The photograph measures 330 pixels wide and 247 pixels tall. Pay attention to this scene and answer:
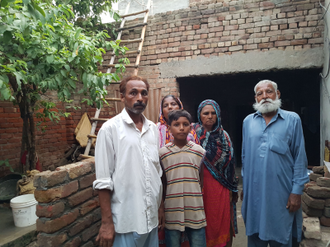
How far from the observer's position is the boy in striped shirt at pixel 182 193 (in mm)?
1835

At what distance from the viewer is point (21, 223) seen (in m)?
2.71

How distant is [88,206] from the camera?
2326 millimetres

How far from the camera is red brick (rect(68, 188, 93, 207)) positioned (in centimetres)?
212

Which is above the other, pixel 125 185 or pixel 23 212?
pixel 125 185

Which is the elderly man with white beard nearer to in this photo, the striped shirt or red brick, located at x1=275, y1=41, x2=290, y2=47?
the striped shirt

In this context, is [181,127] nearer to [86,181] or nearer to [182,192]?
[182,192]

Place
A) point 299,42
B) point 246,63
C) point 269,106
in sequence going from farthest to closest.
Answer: point 246,63 < point 299,42 < point 269,106

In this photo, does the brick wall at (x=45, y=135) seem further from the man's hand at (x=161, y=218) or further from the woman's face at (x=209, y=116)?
the man's hand at (x=161, y=218)

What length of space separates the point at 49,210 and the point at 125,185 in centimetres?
95

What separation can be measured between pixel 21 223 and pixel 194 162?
228 cm

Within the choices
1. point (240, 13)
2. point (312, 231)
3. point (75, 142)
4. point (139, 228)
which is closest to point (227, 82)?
point (240, 13)

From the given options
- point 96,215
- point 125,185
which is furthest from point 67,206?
point 125,185

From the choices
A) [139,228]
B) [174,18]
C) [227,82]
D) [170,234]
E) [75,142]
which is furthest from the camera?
[227,82]

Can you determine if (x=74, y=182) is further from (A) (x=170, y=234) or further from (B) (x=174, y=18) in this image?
(B) (x=174, y=18)
